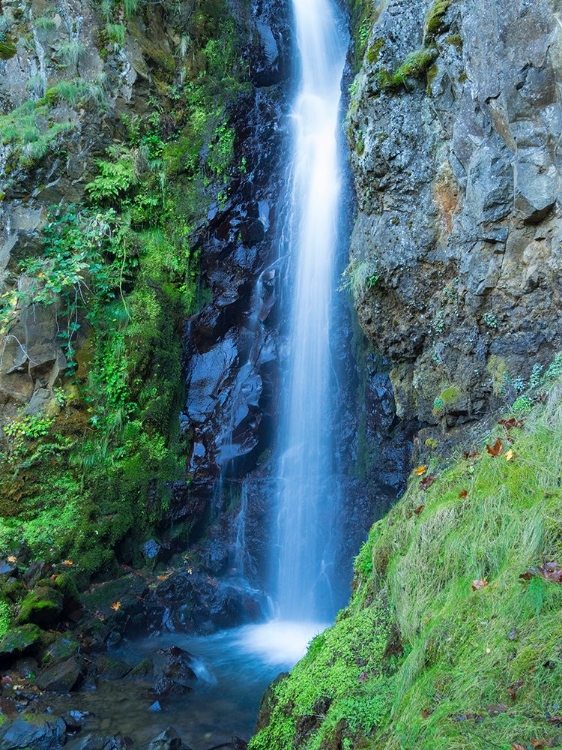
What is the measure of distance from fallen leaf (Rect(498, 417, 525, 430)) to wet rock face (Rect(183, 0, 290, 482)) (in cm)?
551

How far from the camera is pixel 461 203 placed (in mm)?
5707

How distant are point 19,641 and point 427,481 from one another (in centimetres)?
517

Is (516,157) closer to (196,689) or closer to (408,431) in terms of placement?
(408,431)

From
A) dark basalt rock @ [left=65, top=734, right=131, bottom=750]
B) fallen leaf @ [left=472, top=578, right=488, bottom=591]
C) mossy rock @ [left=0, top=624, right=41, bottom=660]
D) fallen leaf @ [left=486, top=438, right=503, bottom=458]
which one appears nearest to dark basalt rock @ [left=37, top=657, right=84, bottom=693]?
mossy rock @ [left=0, top=624, right=41, bottom=660]

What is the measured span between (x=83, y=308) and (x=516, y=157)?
293 inches

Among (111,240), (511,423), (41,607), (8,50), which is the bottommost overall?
(41,607)

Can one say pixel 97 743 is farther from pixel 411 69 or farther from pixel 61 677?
pixel 411 69

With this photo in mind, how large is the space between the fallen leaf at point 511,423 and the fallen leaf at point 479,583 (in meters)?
1.54

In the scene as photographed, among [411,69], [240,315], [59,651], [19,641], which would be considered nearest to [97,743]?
[59,651]

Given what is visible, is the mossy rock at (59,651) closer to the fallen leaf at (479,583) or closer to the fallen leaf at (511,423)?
the fallen leaf at (479,583)

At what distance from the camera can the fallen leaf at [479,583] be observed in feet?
10.8

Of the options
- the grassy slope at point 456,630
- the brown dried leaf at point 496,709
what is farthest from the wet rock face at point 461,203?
the brown dried leaf at point 496,709

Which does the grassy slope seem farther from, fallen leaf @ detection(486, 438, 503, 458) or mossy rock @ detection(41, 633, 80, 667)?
mossy rock @ detection(41, 633, 80, 667)

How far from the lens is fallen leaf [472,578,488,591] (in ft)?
10.8
